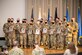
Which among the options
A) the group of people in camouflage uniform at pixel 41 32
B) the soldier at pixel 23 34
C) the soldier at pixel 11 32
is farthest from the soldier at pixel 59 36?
the soldier at pixel 11 32

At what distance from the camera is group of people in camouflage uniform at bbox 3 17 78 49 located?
14742 millimetres

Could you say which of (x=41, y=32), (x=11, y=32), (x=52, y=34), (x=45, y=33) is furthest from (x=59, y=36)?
(x=11, y=32)

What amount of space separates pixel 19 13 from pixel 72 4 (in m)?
3.58

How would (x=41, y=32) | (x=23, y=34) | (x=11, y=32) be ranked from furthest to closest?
(x=41, y=32)
(x=23, y=34)
(x=11, y=32)

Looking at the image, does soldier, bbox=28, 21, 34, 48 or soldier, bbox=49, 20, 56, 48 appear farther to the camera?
soldier, bbox=28, 21, 34, 48

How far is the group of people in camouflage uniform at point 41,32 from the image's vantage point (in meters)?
14.7

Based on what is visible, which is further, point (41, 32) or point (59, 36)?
point (41, 32)

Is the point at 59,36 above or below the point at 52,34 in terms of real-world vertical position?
below

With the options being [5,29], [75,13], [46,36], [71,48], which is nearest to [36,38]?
[46,36]

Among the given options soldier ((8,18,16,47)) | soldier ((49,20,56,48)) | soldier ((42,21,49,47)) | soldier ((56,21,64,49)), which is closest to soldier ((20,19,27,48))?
soldier ((8,18,16,47))

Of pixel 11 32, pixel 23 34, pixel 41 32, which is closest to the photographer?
pixel 11 32

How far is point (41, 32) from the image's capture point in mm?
15172

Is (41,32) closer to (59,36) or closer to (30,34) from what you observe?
(30,34)

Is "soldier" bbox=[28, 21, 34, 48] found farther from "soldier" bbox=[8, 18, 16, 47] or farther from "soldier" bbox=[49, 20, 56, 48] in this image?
"soldier" bbox=[49, 20, 56, 48]
